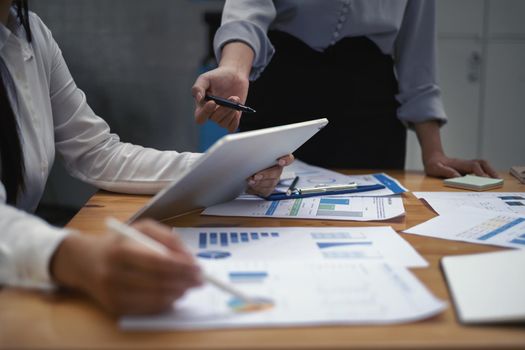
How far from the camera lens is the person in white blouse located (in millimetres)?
443

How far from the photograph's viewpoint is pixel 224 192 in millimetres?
874

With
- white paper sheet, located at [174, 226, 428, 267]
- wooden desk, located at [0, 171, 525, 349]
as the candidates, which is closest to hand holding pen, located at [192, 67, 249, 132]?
white paper sheet, located at [174, 226, 428, 267]

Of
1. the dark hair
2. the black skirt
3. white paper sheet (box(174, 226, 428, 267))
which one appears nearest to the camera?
white paper sheet (box(174, 226, 428, 267))

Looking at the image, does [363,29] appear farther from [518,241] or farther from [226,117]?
[518,241]

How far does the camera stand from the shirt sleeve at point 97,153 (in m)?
0.96

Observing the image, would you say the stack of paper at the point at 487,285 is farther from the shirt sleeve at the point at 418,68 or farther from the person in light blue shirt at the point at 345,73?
the shirt sleeve at the point at 418,68

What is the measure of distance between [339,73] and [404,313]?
886 millimetres

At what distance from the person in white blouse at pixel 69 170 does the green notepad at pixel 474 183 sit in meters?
0.39

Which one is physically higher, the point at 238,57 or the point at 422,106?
the point at 238,57

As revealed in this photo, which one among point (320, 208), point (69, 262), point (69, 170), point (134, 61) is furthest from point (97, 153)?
point (134, 61)

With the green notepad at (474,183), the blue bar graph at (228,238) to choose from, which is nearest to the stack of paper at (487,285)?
the blue bar graph at (228,238)

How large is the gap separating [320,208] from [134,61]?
197 centimetres

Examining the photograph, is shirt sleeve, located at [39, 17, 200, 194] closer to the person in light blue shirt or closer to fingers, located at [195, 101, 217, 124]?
fingers, located at [195, 101, 217, 124]

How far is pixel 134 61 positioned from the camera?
260 cm
